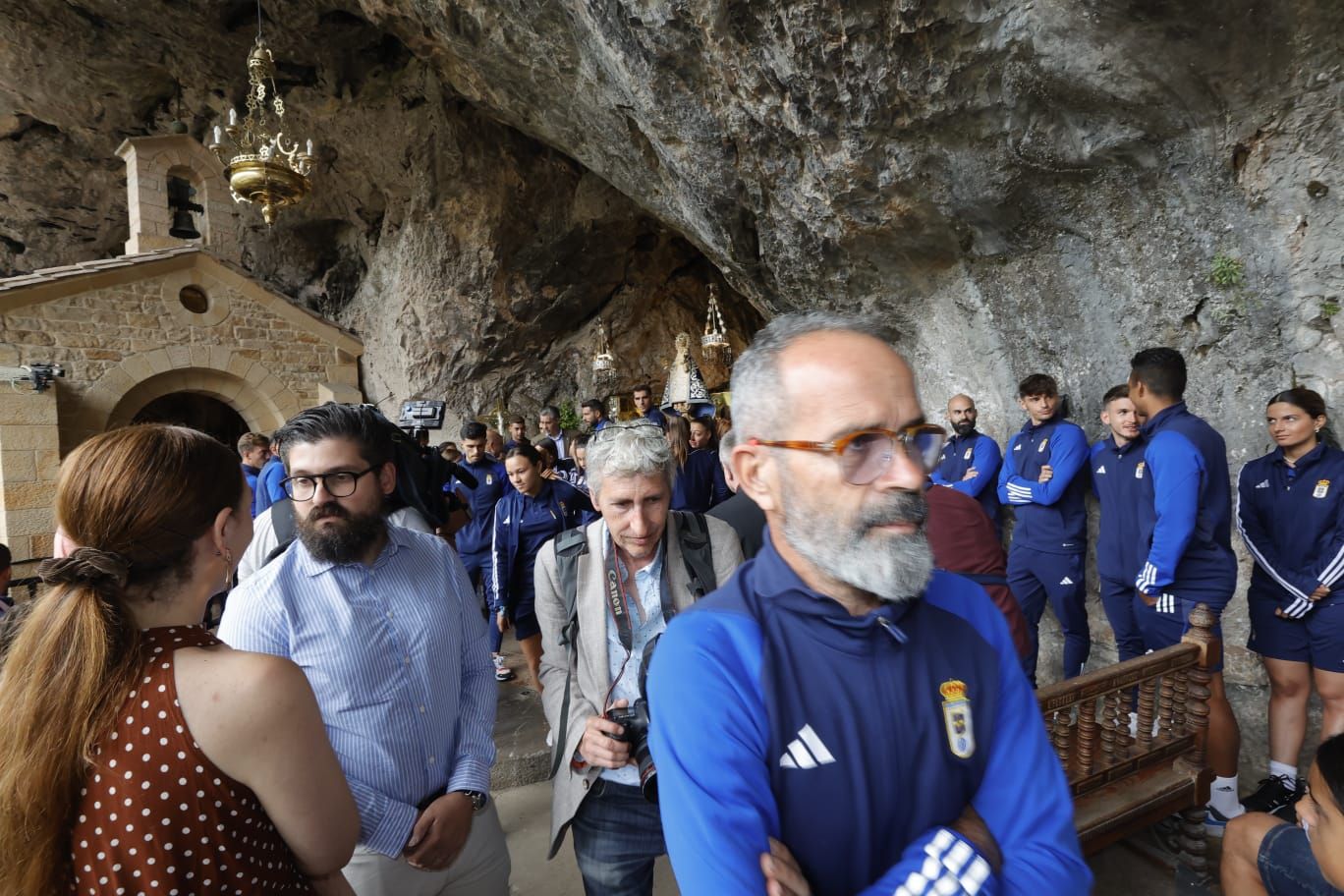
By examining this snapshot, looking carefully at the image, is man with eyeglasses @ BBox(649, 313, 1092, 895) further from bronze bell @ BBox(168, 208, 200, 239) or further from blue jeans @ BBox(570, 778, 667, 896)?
bronze bell @ BBox(168, 208, 200, 239)

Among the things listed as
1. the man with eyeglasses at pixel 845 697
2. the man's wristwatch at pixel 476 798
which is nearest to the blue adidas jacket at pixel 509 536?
the man's wristwatch at pixel 476 798

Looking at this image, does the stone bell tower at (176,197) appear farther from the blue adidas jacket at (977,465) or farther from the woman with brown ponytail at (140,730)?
the woman with brown ponytail at (140,730)

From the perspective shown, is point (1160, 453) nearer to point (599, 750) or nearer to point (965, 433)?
point (965, 433)

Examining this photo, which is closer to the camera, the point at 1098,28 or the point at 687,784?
the point at 687,784

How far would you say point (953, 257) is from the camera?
506 cm

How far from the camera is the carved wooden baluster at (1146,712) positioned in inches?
95.0

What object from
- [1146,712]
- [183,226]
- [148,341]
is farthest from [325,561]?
[183,226]

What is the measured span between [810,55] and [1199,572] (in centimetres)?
369

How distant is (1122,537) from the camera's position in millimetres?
3436

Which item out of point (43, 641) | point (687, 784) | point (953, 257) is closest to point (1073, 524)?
point (953, 257)

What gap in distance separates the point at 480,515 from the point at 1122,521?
4.45 metres

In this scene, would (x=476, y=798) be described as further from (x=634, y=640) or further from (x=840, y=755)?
(x=840, y=755)

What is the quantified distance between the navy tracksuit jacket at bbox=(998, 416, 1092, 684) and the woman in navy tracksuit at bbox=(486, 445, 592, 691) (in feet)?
10.2

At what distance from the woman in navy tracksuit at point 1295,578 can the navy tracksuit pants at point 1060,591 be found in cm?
101
